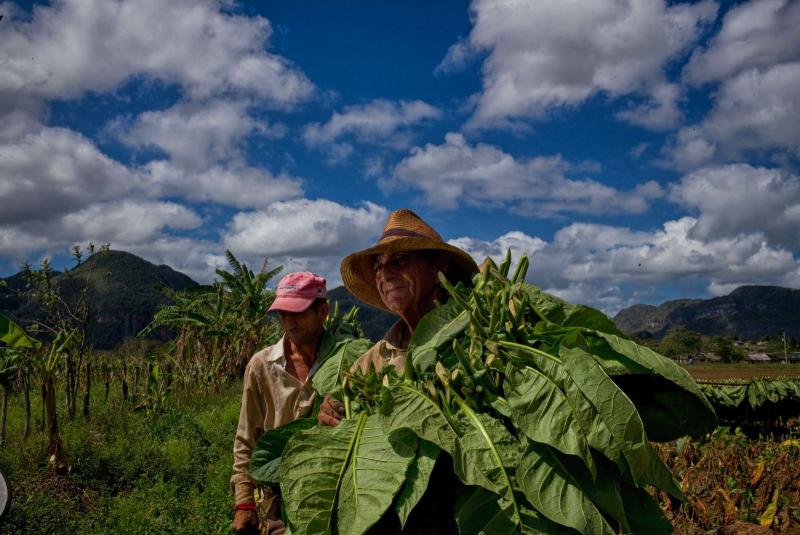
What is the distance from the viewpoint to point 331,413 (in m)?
1.81

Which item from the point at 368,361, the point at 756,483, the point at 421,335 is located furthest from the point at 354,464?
the point at 756,483

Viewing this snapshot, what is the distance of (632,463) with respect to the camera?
4.09 ft

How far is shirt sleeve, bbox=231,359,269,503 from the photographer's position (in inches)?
116

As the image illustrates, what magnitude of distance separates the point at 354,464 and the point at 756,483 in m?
6.58

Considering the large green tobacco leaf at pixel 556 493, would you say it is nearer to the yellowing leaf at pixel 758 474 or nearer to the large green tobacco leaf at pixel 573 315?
the large green tobacco leaf at pixel 573 315

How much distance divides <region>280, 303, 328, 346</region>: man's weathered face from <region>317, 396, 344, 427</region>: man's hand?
1.32 metres

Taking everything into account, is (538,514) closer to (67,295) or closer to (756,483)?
(756,483)

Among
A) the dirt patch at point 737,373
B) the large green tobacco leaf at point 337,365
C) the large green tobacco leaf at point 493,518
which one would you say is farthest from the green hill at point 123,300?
the large green tobacco leaf at point 493,518

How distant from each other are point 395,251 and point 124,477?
6236 millimetres

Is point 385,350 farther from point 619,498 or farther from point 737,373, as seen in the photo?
point 737,373

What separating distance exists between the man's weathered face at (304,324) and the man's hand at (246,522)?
829 millimetres

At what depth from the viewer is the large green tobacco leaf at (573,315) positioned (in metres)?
1.52

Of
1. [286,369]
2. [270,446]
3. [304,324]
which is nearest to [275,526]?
[286,369]

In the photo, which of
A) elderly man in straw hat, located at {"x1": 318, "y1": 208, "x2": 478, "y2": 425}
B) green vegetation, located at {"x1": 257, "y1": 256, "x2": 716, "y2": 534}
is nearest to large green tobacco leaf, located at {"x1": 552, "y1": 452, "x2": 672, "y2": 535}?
green vegetation, located at {"x1": 257, "y1": 256, "x2": 716, "y2": 534}
